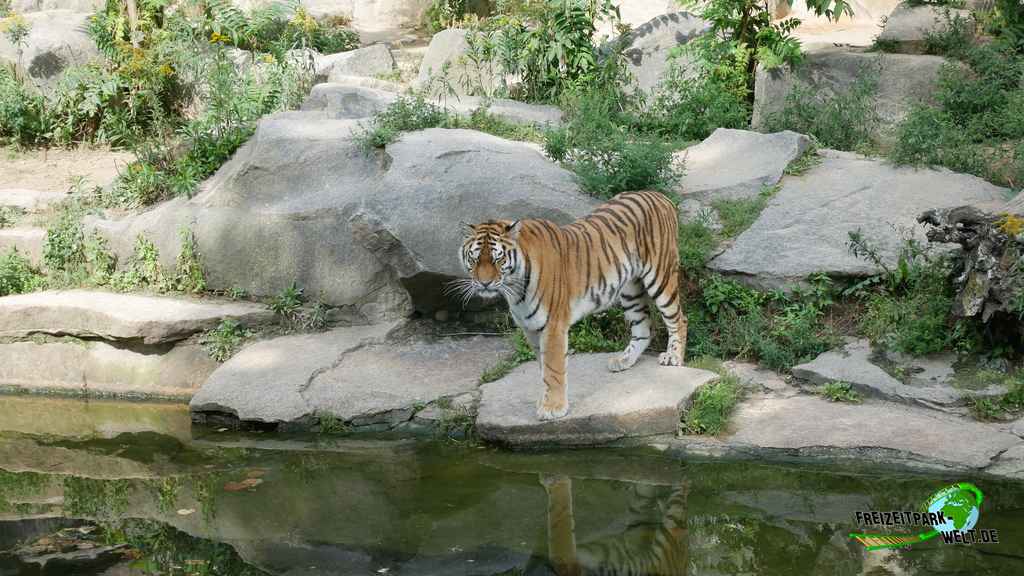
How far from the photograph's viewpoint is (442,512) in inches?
206

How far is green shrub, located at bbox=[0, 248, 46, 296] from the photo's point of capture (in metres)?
8.50

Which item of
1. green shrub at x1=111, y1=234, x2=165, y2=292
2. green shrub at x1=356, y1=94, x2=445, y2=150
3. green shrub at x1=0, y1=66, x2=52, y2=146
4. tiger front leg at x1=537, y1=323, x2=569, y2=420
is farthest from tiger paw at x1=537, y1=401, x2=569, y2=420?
green shrub at x1=0, y1=66, x2=52, y2=146

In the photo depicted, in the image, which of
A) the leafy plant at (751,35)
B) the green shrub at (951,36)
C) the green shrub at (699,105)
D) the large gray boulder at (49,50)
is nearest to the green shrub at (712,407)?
the green shrub at (699,105)

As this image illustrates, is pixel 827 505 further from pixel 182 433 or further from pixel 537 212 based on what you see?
pixel 182 433

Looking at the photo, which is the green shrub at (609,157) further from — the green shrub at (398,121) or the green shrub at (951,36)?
the green shrub at (951,36)

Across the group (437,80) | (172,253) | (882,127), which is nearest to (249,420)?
(172,253)

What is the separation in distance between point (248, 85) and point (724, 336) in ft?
19.5

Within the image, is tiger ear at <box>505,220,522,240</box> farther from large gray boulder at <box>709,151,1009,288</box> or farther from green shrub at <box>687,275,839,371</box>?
large gray boulder at <box>709,151,1009,288</box>

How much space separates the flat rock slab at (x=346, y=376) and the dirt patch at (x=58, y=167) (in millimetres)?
3999

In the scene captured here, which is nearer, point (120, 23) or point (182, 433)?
point (182, 433)

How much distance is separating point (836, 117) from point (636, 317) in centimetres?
364

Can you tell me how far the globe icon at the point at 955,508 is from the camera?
4.71 meters

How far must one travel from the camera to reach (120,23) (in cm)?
1116

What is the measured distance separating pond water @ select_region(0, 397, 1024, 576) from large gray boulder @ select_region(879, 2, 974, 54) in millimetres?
6095
